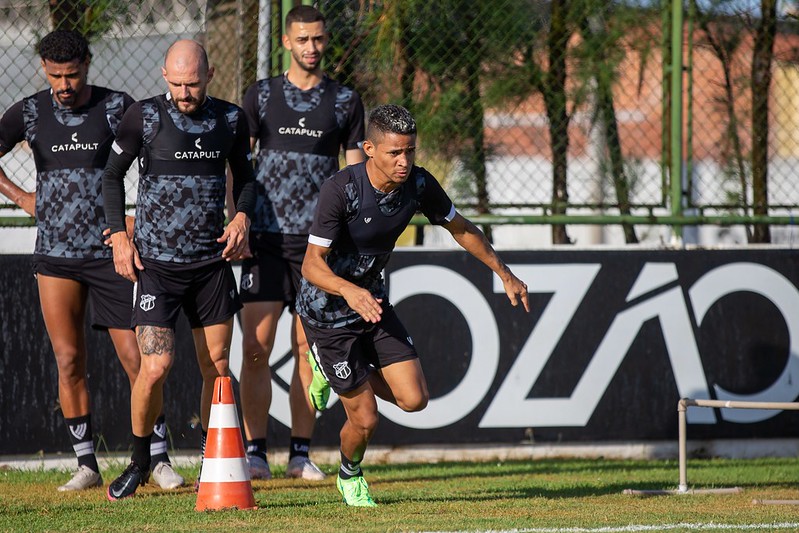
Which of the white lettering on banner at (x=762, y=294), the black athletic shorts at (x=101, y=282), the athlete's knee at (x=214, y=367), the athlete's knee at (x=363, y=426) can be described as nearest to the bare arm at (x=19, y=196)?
the black athletic shorts at (x=101, y=282)

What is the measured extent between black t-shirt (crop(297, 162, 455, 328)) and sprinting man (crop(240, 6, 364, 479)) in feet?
3.55

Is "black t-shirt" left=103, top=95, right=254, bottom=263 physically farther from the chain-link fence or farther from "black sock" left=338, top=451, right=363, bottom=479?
the chain-link fence

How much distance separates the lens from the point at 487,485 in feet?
22.9

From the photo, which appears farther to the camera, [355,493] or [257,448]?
[257,448]

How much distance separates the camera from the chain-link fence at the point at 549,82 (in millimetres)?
8188

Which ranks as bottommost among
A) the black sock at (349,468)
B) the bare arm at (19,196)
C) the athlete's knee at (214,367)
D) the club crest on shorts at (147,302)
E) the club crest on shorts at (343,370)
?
the black sock at (349,468)

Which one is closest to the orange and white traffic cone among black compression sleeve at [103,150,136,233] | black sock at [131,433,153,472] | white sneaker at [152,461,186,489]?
black sock at [131,433,153,472]

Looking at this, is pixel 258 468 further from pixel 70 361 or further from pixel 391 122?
pixel 391 122

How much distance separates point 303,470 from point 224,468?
4.95 ft

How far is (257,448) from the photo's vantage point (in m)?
7.21

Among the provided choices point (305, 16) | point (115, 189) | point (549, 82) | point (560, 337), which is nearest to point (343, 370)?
point (115, 189)

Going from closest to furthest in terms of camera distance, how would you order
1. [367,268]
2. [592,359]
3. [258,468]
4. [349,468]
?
[367,268] < [349,468] < [258,468] < [592,359]

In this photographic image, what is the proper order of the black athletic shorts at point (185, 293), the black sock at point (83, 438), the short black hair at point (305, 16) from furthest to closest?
the short black hair at point (305, 16)
the black sock at point (83, 438)
the black athletic shorts at point (185, 293)

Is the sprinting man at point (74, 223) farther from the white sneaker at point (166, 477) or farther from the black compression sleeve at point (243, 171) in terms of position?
the black compression sleeve at point (243, 171)
